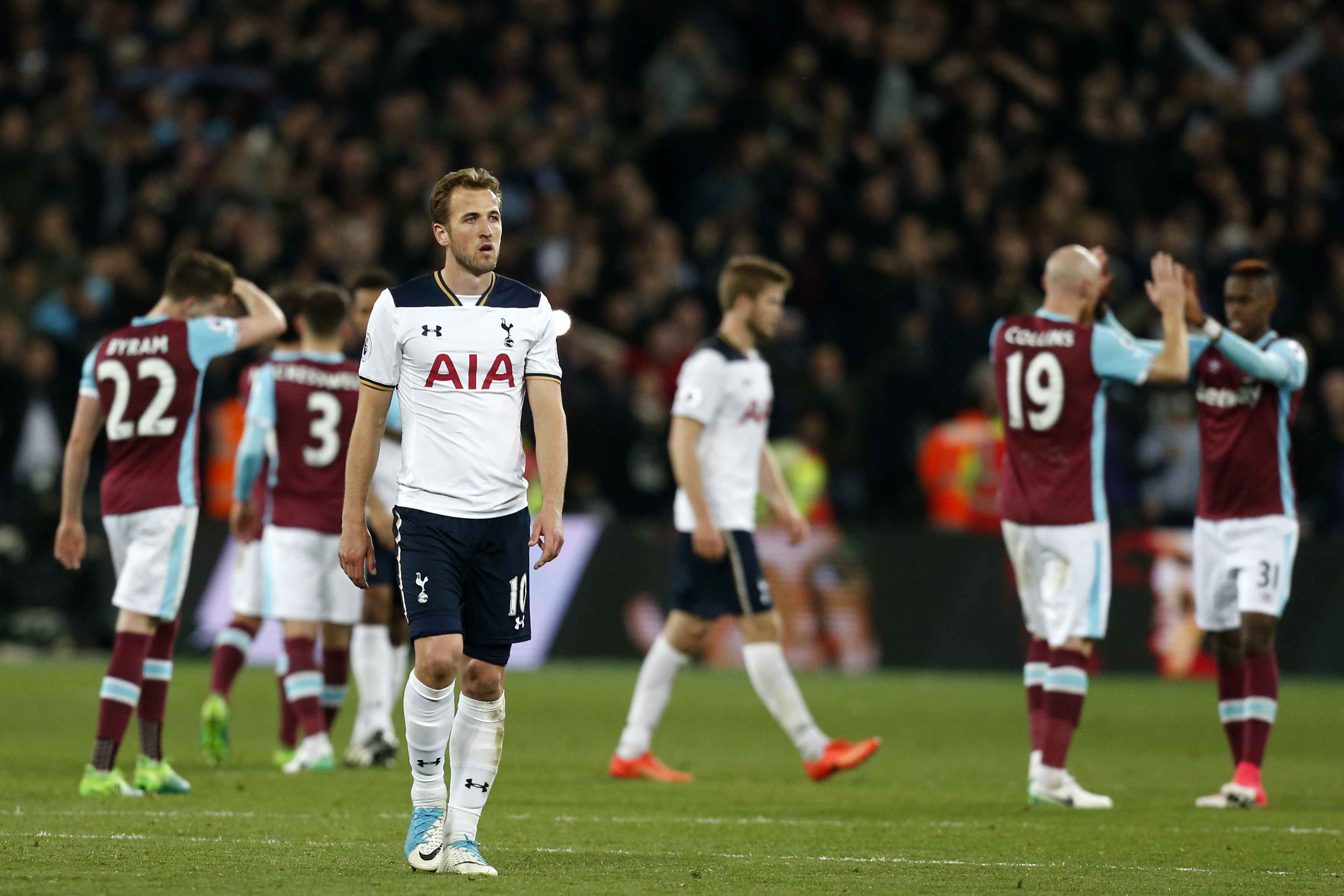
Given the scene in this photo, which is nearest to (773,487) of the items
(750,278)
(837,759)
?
(750,278)

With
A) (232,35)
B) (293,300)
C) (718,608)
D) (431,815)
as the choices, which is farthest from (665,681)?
(232,35)

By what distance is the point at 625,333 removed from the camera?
1928cm

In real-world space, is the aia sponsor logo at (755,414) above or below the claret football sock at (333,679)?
above

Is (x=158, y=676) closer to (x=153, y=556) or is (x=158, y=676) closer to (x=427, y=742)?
(x=153, y=556)

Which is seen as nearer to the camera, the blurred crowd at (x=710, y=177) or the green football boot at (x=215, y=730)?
the green football boot at (x=215, y=730)

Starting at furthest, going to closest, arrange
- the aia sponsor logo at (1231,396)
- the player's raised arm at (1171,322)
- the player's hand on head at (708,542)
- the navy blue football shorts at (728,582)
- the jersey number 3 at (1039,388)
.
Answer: the navy blue football shorts at (728,582)
the player's hand on head at (708,542)
the aia sponsor logo at (1231,396)
the jersey number 3 at (1039,388)
the player's raised arm at (1171,322)

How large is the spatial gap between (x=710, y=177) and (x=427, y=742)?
15.1 metres

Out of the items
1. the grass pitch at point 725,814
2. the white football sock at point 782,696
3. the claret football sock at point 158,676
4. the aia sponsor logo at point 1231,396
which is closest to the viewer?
the grass pitch at point 725,814

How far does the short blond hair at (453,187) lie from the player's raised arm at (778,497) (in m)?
4.07

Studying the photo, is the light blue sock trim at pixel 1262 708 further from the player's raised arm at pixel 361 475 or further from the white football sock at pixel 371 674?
the player's raised arm at pixel 361 475

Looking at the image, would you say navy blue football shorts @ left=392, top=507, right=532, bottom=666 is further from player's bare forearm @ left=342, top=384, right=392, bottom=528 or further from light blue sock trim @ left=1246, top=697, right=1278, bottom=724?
light blue sock trim @ left=1246, top=697, right=1278, bottom=724

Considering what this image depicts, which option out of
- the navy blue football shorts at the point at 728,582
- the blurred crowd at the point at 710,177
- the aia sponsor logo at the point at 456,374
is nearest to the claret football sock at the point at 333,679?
the navy blue football shorts at the point at 728,582

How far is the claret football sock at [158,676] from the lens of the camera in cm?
933

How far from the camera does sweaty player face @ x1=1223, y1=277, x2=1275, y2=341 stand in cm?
961
